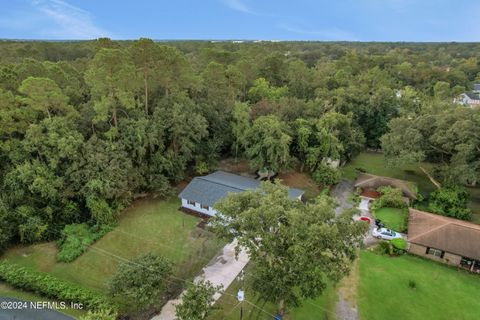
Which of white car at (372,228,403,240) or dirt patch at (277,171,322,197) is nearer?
white car at (372,228,403,240)

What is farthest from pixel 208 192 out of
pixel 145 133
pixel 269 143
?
pixel 269 143

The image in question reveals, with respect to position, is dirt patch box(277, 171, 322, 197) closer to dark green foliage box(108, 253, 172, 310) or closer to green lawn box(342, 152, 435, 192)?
green lawn box(342, 152, 435, 192)

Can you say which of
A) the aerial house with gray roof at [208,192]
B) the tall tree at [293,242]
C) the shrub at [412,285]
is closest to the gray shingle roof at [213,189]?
the aerial house with gray roof at [208,192]

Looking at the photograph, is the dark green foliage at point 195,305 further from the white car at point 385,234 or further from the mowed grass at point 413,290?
the white car at point 385,234

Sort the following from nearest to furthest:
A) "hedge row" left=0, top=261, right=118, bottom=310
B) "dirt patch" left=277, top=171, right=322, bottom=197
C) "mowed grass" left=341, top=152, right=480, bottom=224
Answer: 1. "hedge row" left=0, top=261, right=118, bottom=310
2. "dirt patch" left=277, top=171, right=322, bottom=197
3. "mowed grass" left=341, top=152, right=480, bottom=224

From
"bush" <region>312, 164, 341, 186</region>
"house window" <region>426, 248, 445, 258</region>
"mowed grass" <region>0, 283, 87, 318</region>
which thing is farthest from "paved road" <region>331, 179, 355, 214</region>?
"mowed grass" <region>0, 283, 87, 318</region>

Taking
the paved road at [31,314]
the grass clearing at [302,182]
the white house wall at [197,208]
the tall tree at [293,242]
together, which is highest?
the tall tree at [293,242]

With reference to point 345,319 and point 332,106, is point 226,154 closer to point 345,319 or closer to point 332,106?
point 332,106
